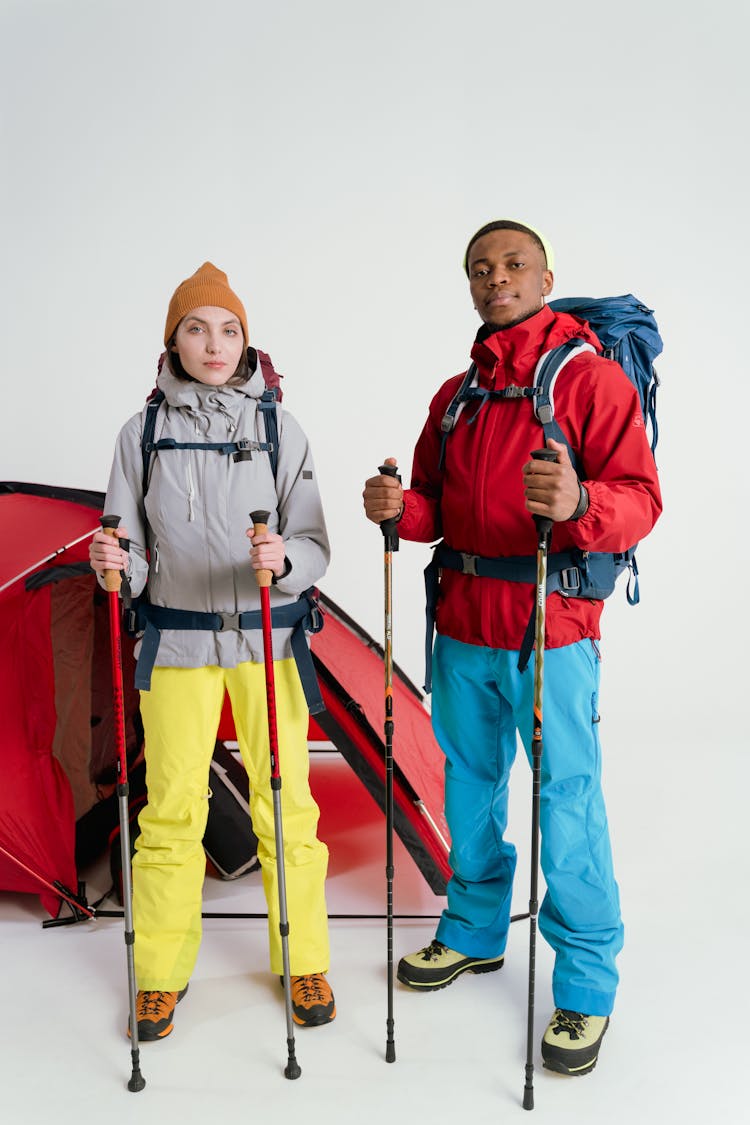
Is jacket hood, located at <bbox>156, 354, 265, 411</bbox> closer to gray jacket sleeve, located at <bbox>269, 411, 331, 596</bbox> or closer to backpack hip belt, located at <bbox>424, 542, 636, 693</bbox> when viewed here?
gray jacket sleeve, located at <bbox>269, 411, 331, 596</bbox>

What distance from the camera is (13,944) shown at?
9.90 ft

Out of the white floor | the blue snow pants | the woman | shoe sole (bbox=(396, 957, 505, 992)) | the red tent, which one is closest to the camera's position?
the white floor

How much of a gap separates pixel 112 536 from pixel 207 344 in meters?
0.54

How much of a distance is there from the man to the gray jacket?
0.25m

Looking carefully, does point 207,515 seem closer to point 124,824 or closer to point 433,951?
point 124,824

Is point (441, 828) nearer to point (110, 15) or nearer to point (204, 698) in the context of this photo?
point (204, 698)

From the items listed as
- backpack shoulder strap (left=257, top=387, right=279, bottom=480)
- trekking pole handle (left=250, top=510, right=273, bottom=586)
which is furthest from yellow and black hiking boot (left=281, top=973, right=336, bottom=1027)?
backpack shoulder strap (left=257, top=387, right=279, bottom=480)

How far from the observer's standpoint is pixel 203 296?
2.55m

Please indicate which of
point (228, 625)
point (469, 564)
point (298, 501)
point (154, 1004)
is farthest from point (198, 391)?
point (154, 1004)

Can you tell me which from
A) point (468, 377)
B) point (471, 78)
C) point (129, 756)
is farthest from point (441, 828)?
point (471, 78)

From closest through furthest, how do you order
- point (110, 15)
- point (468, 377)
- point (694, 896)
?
1. point (468, 377)
2. point (694, 896)
3. point (110, 15)

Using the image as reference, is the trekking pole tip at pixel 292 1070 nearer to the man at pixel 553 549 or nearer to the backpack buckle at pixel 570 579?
the man at pixel 553 549

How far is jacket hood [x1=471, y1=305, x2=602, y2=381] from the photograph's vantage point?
2.45m

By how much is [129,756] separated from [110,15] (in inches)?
135
